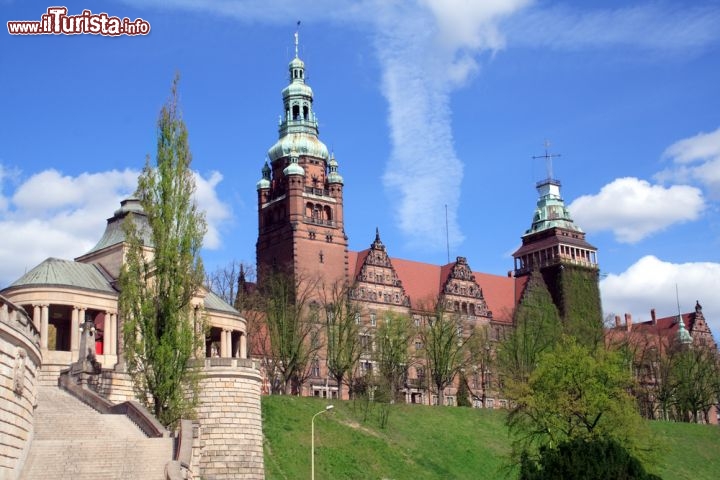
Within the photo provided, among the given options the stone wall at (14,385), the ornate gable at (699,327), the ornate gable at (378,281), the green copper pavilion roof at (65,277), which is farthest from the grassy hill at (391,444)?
the ornate gable at (699,327)

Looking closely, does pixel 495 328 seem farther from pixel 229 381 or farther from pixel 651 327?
pixel 229 381

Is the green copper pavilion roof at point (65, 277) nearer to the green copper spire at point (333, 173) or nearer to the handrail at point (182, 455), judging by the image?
the handrail at point (182, 455)

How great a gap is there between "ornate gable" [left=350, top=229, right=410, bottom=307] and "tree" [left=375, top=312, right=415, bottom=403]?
43.9ft

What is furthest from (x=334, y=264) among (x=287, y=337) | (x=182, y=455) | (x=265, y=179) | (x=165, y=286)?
(x=182, y=455)

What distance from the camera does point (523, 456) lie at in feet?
139

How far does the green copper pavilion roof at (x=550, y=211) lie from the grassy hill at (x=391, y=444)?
4545cm

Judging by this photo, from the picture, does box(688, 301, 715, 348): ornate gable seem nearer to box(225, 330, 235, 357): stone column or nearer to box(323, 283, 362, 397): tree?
box(323, 283, 362, 397): tree

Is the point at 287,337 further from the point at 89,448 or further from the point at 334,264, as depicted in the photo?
the point at 89,448

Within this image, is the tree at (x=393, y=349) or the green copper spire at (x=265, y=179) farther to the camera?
the green copper spire at (x=265, y=179)

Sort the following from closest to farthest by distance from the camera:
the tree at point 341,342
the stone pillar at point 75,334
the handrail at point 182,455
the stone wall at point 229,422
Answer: the handrail at point 182,455 < the stone wall at point 229,422 < the stone pillar at point 75,334 < the tree at point 341,342

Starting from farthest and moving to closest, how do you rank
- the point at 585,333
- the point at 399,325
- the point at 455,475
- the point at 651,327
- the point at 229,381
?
1. the point at 651,327
2. the point at 585,333
3. the point at 399,325
4. the point at 455,475
5. the point at 229,381

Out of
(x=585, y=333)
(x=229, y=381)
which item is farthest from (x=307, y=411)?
(x=585, y=333)

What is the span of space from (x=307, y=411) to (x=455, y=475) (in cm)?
1001

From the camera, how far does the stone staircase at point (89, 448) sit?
3156 cm
